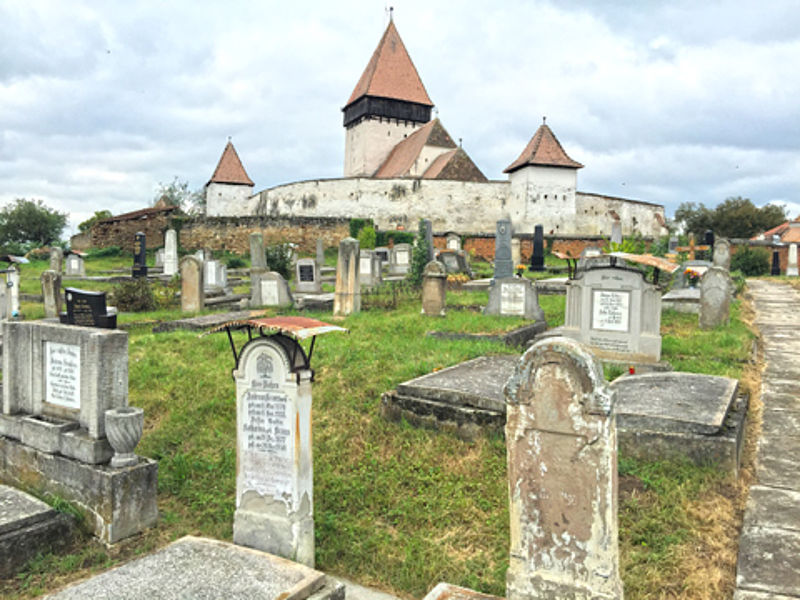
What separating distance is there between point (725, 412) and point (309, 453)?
3371mm

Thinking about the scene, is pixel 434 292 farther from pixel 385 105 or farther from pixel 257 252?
pixel 385 105

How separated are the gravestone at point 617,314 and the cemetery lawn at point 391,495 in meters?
0.53

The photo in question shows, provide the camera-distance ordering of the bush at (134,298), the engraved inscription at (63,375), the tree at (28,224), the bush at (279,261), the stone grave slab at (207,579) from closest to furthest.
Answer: the stone grave slab at (207,579) < the engraved inscription at (63,375) < the bush at (134,298) < the bush at (279,261) < the tree at (28,224)

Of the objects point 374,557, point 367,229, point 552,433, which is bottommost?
point 374,557

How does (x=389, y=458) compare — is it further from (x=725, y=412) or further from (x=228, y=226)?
(x=228, y=226)

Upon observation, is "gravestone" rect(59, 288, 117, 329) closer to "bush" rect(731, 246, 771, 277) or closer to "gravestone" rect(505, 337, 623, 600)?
"gravestone" rect(505, 337, 623, 600)

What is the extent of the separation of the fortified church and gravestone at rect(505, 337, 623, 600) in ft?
111

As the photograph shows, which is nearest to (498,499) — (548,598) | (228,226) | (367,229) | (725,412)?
(548,598)

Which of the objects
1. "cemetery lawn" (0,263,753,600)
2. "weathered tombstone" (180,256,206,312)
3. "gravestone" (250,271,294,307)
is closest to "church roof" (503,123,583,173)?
"gravestone" (250,271,294,307)

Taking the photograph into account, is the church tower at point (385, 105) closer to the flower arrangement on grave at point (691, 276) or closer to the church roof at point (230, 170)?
the church roof at point (230, 170)

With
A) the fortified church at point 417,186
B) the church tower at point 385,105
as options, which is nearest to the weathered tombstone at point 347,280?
the fortified church at point 417,186

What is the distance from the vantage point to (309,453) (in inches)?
159

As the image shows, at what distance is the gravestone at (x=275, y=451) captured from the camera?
3.94m

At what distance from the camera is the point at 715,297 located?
9820 mm
